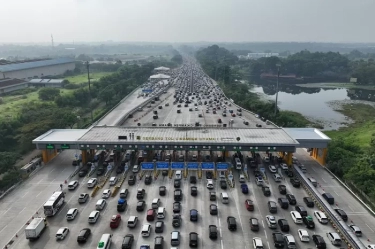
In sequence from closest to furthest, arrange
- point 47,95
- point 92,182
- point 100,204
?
point 100,204 < point 92,182 < point 47,95

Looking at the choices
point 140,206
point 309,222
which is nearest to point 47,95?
point 140,206

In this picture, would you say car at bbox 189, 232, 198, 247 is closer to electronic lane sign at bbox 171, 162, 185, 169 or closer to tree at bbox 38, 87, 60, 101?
electronic lane sign at bbox 171, 162, 185, 169

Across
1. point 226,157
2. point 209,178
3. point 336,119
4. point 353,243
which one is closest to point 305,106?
point 336,119

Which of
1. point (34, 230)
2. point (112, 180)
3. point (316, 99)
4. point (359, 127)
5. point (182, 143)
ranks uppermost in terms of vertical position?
point (182, 143)

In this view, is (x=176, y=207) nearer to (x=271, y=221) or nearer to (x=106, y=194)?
(x=106, y=194)

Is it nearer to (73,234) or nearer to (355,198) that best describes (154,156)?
(73,234)

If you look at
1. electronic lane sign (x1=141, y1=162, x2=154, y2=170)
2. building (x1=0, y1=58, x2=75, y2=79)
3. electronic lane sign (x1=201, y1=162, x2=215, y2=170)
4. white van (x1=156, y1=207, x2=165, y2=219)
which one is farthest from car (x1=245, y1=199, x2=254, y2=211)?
building (x1=0, y1=58, x2=75, y2=79)
